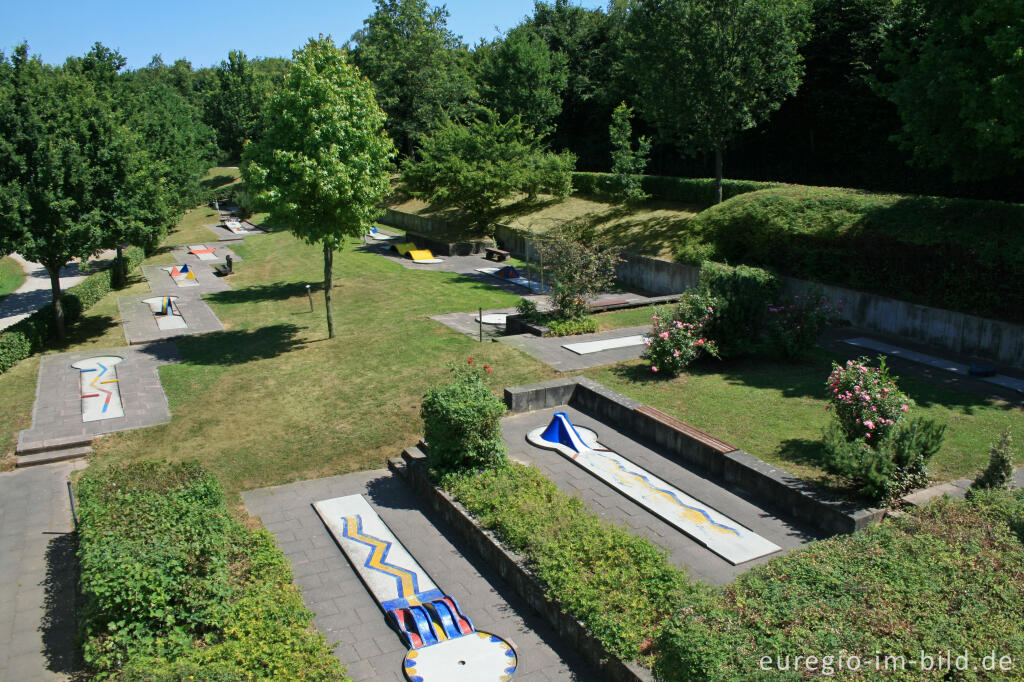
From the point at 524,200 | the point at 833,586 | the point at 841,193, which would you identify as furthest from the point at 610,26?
the point at 833,586

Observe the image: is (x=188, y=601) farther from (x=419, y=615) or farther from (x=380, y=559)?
(x=380, y=559)

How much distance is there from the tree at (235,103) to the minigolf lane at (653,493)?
166 ft

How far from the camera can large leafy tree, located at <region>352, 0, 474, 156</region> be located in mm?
50656

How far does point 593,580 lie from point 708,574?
182 cm

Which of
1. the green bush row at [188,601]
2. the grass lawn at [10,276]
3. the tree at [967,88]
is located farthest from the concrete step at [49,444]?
the grass lawn at [10,276]

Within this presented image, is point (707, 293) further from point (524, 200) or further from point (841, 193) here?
point (524, 200)

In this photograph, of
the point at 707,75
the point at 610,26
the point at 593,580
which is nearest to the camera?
the point at 593,580

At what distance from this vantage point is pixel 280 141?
1900 cm

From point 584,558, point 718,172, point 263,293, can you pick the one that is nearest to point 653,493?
point 584,558

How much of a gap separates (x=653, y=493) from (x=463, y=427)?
309 centimetres

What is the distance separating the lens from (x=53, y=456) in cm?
1391

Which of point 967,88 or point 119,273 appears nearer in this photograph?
point 967,88

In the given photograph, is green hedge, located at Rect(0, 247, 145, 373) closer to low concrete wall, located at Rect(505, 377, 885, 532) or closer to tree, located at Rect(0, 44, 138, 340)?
tree, located at Rect(0, 44, 138, 340)

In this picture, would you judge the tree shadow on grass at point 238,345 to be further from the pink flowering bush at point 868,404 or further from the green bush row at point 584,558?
the pink flowering bush at point 868,404
